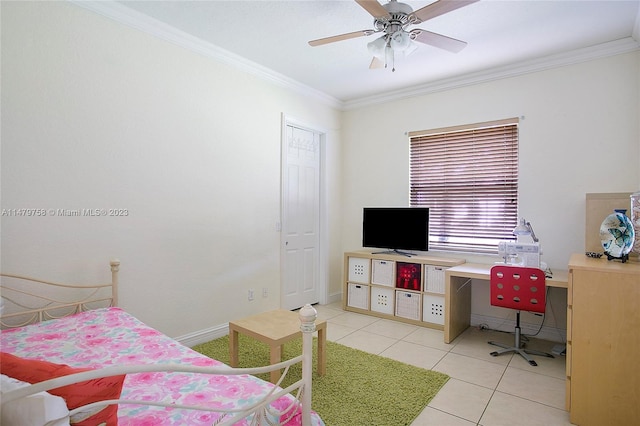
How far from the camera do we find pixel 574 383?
2080 mm

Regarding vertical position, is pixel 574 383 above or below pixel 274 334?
below

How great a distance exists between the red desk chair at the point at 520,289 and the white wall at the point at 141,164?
2.31 meters

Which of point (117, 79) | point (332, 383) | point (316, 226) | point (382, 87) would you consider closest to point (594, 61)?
point (382, 87)

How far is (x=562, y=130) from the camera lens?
3.36 m

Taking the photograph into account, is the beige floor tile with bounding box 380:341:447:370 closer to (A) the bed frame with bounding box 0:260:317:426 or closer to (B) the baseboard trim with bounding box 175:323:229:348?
(A) the bed frame with bounding box 0:260:317:426

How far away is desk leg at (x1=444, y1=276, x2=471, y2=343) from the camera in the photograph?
10.9 feet

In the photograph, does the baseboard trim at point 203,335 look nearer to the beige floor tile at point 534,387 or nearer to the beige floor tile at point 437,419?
the beige floor tile at point 437,419

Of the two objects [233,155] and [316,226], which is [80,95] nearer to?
[233,155]

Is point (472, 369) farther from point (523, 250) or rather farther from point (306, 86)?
point (306, 86)

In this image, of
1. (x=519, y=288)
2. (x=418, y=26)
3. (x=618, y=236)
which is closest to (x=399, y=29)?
(x=418, y=26)

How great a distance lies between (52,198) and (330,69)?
2826mm

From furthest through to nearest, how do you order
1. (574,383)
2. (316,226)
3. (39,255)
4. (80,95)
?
(316,226) → (80,95) → (39,255) → (574,383)

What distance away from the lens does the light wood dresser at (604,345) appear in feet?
6.32

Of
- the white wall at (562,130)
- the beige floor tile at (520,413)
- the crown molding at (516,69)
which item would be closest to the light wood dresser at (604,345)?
the beige floor tile at (520,413)
